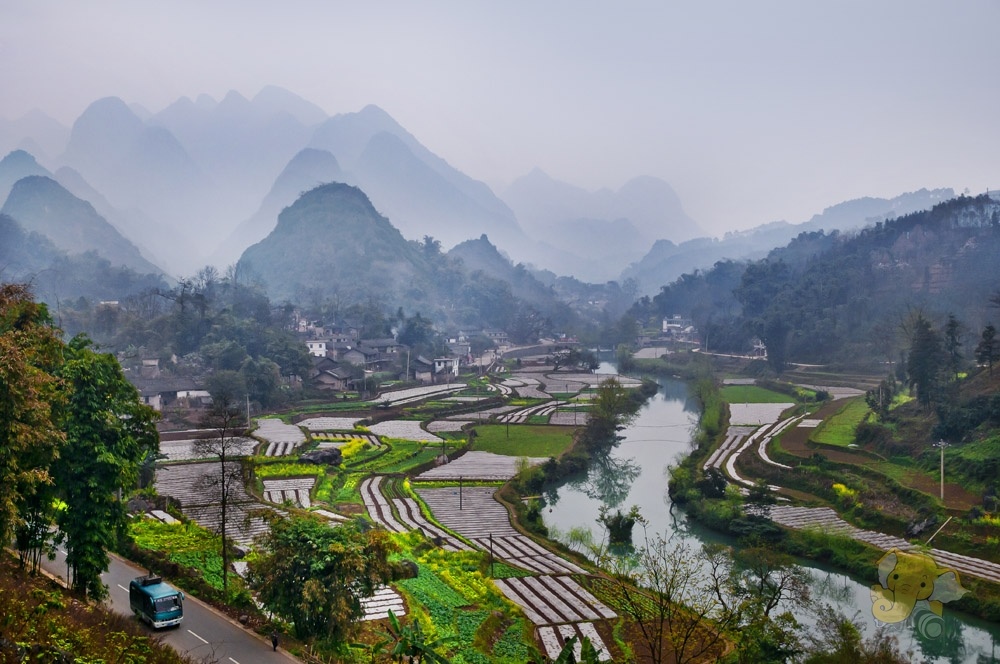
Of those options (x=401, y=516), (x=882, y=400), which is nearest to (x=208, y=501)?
(x=401, y=516)

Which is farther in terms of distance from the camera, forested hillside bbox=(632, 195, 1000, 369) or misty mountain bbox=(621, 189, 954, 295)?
misty mountain bbox=(621, 189, 954, 295)

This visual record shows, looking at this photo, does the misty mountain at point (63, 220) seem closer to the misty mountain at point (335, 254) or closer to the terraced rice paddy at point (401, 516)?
the misty mountain at point (335, 254)

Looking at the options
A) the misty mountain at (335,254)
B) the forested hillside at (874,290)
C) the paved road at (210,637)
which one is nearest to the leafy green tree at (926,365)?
the forested hillside at (874,290)

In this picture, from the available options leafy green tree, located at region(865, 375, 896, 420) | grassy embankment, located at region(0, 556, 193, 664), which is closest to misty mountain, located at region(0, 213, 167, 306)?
leafy green tree, located at region(865, 375, 896, 420)

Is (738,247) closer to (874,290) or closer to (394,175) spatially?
(394,175)

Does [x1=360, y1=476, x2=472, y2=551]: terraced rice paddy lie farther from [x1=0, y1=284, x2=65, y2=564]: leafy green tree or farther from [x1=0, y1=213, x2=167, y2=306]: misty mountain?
[x1=0, y1=213, x2=167, y2=306]: misty mountain

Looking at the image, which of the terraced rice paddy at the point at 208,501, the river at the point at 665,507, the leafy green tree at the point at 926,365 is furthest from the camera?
the leafy green tree at the point at 926,365
